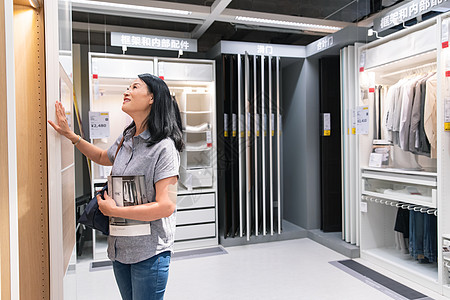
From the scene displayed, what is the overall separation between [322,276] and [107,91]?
3.11 m

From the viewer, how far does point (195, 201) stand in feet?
14.5

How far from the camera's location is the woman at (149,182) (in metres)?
1.47

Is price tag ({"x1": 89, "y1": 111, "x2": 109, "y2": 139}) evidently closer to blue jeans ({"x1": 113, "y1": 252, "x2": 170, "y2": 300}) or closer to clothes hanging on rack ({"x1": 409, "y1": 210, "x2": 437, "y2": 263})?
blue jeans ({"x1": 113, "y1": 252, "x2": 170, "y2": 300})

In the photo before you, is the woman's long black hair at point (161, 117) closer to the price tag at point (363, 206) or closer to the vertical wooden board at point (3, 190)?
the vertical wooden board at point (3, 190)

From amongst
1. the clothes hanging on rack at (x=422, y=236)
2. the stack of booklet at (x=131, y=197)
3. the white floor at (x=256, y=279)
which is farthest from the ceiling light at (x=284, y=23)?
the stack of booklet at (x=131, y=197)

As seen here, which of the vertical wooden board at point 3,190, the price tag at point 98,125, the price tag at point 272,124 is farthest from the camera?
the price tag at point 272,124

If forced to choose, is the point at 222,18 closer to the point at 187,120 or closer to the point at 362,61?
the point at 187,120

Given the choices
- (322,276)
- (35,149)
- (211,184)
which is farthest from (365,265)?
(35,149)

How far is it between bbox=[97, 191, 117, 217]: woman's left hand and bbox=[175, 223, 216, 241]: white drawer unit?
114 inches

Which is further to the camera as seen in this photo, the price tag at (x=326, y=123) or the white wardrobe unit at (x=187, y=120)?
the price tag at (x=326, y=123)

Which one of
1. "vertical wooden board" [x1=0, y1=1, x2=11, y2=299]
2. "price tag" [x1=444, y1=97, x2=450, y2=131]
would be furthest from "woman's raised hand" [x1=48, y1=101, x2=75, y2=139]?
"price tag" [x1=444, y1=97, x2=450, y2=131]

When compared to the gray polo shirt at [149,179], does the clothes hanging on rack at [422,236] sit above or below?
below

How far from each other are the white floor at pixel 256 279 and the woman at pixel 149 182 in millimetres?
1617

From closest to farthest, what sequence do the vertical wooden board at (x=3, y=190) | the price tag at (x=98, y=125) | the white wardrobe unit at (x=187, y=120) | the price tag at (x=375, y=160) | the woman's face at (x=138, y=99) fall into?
the vertical wooden board at (x=3, y=190) → the woman's face at (x=138, y=99) → the price tag at (x=375, y=160) → the price tag at (x=98, y=125) → the white wardrobe unit at (x=187, y=120)
